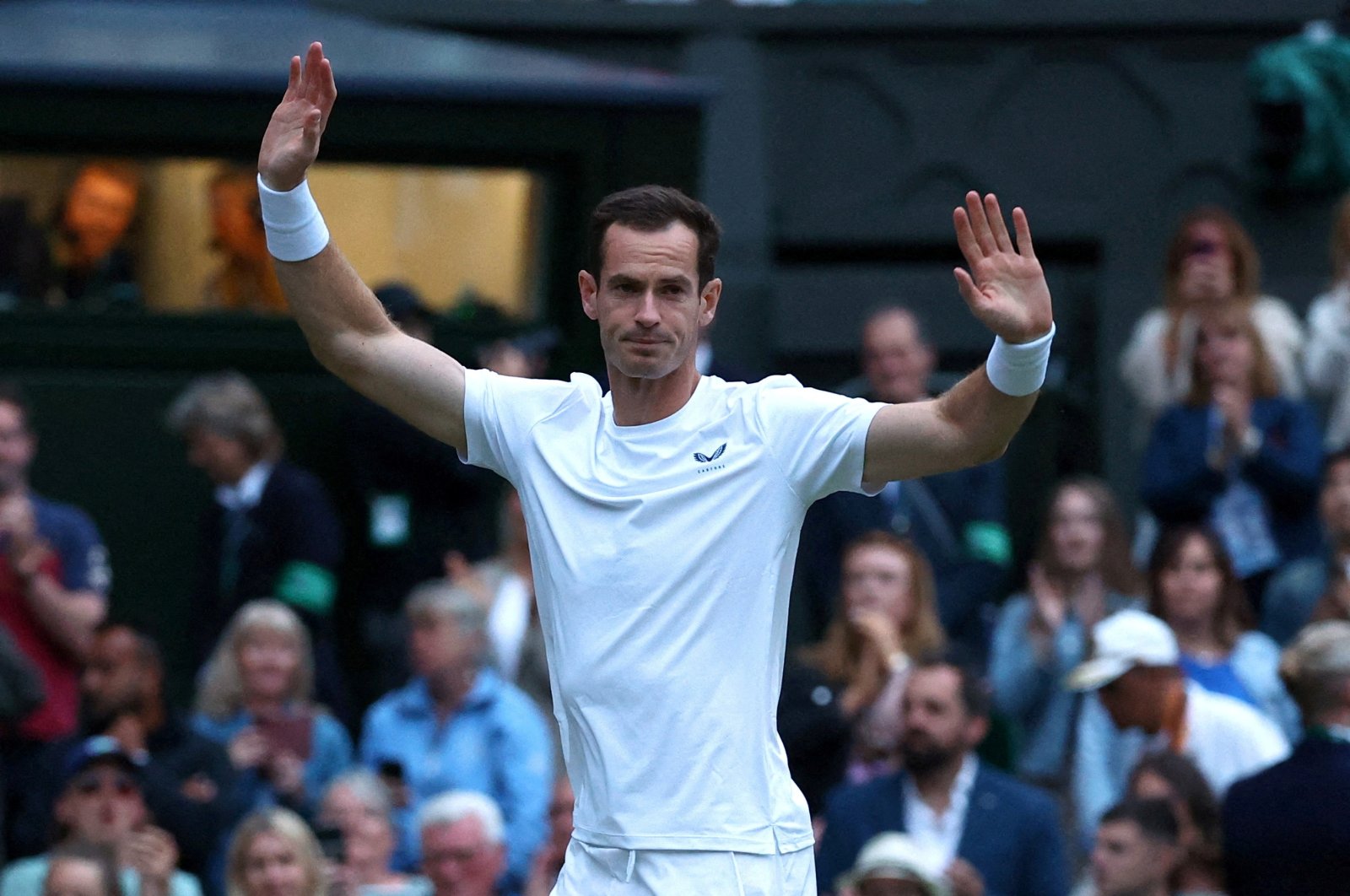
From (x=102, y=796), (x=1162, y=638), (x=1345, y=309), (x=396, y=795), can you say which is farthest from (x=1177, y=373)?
(x=102, y=796)

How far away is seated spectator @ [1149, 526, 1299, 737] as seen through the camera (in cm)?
771

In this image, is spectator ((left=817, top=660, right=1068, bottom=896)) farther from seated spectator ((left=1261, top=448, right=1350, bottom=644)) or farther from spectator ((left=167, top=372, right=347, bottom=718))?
spectator ((left=167, top=372, right=347, bottom=718))

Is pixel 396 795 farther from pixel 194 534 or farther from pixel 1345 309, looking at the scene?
pixel 1345 309

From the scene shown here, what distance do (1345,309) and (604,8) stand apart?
504 centimetres

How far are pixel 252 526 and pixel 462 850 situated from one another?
2.40 metres

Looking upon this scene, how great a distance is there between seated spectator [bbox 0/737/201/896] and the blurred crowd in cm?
1

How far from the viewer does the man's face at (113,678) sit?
779 centimetres

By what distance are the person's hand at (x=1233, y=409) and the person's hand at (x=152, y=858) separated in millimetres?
3925

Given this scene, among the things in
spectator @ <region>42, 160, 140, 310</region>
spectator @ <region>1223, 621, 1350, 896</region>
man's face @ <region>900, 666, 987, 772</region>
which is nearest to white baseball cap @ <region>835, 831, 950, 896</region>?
man's face @ <region>900, 666, 987, 772</region>

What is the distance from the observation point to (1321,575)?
8164 millimetres

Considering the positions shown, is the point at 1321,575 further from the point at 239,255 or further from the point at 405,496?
the point at 239,255

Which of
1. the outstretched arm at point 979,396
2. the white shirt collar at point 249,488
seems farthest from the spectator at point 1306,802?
the white shirt collar at point 249,488

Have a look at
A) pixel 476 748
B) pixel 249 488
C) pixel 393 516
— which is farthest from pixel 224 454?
pixel 476 748

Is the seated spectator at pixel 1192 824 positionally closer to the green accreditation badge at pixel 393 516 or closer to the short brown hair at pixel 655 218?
the short brown hair at pixel 655 218
